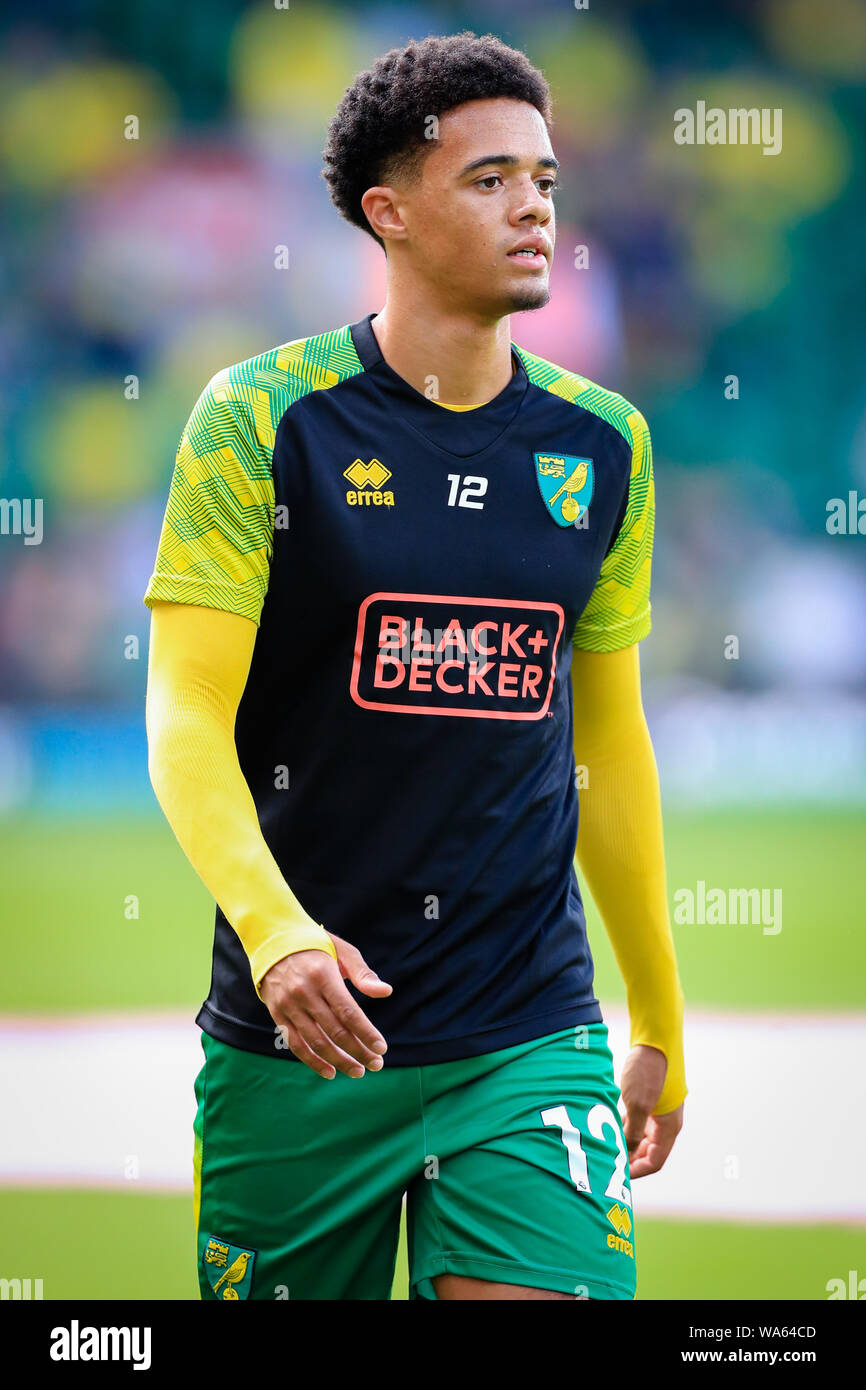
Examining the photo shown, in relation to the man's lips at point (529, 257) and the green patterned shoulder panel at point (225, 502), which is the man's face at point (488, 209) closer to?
the man's lips at point (529, 257)

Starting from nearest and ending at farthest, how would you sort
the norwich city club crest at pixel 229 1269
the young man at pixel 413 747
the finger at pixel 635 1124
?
the young man at pixel 413 747 < the norwich city club crest at pixel 229 1269 < the finger at pixel 635 1124

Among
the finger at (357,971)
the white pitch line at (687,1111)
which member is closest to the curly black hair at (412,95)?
the finger at (357,971)

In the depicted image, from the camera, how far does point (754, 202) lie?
20.5m

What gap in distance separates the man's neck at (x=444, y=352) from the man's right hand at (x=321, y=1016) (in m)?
1.02

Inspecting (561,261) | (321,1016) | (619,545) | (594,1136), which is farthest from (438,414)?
(561,261)

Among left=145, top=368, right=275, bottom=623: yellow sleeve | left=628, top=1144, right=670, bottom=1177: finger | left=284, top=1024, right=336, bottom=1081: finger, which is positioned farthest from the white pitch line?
left=145, top=368, right=275, bottom=623: yellow sleeve

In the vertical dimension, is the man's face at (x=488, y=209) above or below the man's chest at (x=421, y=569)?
above

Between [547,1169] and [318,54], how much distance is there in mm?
18687

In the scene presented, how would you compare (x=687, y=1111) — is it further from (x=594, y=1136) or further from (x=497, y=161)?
(x=497, y=161)

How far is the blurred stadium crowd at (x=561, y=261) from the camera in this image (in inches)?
712

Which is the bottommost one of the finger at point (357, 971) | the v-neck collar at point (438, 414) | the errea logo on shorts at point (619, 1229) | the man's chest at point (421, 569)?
the errea logo on shorts at point (619, 1229)

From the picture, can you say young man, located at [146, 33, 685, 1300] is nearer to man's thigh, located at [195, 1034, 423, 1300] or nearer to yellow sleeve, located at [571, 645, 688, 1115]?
man's thigh, located at [195, 1034, 423, 1300]
